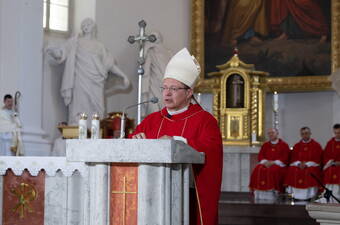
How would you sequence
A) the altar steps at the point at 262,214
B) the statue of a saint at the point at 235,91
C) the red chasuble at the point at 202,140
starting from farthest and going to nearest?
the statue of a saint at the point at 235,91 → the altar steps at the point at 262,214 → the red chasuble at the point at 202,140

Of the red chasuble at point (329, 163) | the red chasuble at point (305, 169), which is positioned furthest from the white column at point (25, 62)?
the red chasuble at point (329, 163)

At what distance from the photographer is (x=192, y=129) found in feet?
15.8

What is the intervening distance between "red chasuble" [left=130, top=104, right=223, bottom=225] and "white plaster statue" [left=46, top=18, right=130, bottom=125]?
Answer: 867 cm

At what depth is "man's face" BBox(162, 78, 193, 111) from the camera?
4.79 meters

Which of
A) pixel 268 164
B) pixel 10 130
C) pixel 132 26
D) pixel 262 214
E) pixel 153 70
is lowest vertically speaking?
pixel 262 214

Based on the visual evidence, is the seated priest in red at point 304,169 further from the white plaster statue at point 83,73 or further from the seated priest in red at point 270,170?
the white plaster statue at point 83,73

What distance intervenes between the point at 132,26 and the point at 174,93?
34.8ft

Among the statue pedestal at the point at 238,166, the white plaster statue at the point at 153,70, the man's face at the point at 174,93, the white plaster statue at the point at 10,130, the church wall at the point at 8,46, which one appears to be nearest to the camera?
the man's face at the point at 174,93

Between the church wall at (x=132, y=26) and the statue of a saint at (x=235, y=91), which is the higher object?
the church wall at (x=132, y=26)

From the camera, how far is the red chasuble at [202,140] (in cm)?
450

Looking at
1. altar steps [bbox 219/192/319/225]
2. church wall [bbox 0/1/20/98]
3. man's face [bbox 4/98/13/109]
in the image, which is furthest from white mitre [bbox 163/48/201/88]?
church wall [bbox 0/1/20/98]

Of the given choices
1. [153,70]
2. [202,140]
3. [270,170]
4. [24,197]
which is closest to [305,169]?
[270,170]

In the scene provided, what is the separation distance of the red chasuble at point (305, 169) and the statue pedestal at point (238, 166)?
134 cm

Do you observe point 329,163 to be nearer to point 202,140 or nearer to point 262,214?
point 262,214
